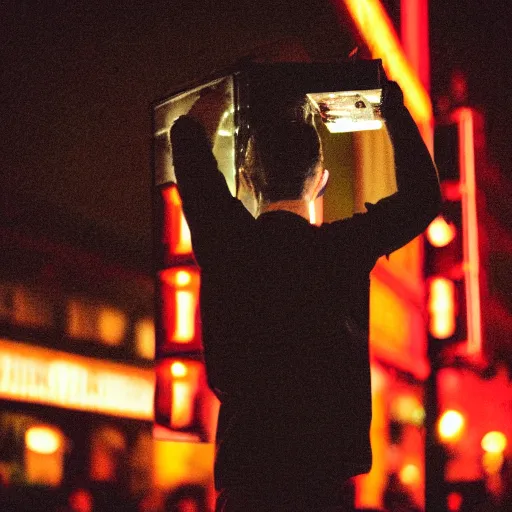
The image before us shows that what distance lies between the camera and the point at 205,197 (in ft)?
5.55

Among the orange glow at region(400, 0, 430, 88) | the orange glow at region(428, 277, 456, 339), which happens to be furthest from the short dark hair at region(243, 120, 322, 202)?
the orange glow at region(400, 0, 430, 88)

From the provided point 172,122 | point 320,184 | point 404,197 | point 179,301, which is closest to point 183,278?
point 179,301

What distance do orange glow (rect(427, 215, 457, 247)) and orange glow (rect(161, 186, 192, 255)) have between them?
4372 mm

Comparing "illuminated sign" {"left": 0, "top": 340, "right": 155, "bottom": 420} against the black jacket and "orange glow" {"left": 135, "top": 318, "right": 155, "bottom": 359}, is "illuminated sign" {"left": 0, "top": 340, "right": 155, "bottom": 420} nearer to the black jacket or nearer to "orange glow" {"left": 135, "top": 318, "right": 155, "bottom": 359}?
"orange glow" {"left": 135, "top": 318, "right": 155, "bottom": 359}

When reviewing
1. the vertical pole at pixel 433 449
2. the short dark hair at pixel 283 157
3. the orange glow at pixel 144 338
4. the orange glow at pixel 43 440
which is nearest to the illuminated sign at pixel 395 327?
the vertical pole at pixel 433 449

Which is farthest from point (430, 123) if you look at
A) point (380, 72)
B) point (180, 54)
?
point (380, 72)

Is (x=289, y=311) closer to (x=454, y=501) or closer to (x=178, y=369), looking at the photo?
(x=178, y=369)

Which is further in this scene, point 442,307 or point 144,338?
point 442,307

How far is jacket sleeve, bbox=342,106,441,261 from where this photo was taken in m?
1.71

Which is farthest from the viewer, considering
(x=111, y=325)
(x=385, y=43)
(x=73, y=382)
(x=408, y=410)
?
(x=408, y=410)

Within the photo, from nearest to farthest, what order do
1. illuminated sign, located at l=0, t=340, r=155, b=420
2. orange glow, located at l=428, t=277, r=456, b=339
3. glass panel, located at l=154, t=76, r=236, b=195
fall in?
glass panel, located at l=154, t=76, r=236, b=195, illuminated sign, located at l=0, t=340, r=155, b=420, orange glow, located at l=428, t=277, r=456, b=339

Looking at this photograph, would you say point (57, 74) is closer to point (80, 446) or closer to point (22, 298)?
point (22, 298)

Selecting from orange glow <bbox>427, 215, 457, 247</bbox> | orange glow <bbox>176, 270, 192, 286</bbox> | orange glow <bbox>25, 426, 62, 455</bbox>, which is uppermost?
orange glow <bbox>427, 215, 457, 247</bbox>

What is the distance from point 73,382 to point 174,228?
35.4 inches
